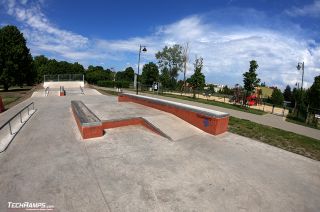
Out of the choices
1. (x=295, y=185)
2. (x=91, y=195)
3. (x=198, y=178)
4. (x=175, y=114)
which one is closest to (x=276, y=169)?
(x=295, y=185)

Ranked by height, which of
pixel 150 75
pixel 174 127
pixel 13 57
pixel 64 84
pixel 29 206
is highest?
pixel 13 57

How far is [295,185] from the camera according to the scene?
212 inches

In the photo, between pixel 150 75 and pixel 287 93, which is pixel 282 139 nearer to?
pixel 150 75

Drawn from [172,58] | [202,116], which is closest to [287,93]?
[172,58]

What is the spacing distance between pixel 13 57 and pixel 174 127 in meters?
37.6

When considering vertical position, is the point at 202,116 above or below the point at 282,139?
above

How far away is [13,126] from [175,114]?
7.86 metres

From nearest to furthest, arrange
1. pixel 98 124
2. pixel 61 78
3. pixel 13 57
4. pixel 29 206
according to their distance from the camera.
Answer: pixel 29 206, pixel 98 124, pixel 13 57, pixel 61 78

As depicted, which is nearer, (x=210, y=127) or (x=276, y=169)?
(x=276, y=169)

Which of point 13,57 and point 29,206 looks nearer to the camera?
point 29,206

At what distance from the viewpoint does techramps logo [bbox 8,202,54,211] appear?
12.7 feet

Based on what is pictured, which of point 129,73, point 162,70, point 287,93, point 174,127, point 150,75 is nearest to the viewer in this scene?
point 174,127

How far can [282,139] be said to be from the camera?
9680 mm

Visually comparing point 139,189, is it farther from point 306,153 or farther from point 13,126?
point 13,126
